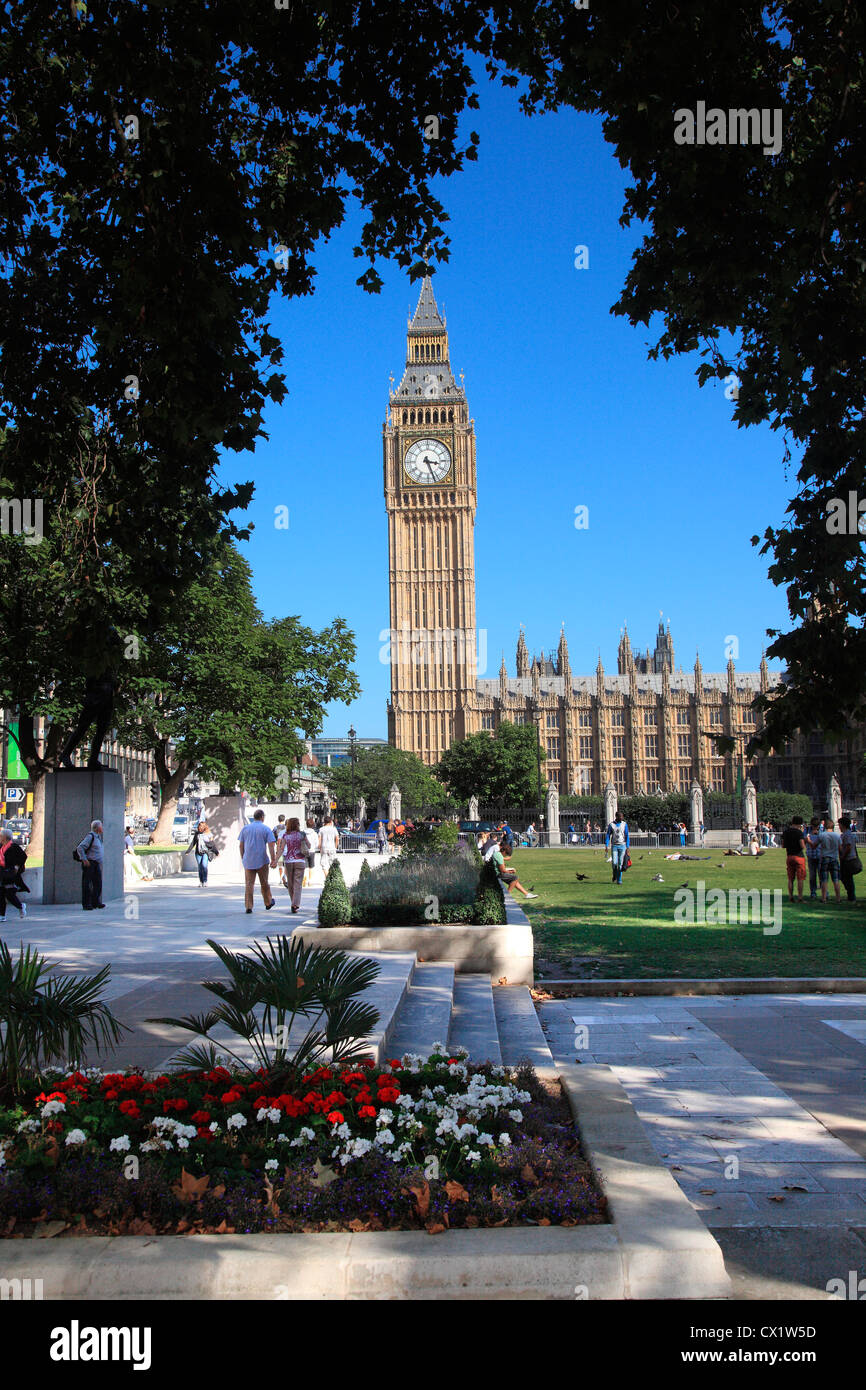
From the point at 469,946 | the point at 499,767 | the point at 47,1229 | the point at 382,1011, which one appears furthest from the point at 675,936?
the point at 499,767

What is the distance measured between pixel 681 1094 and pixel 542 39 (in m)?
8.12

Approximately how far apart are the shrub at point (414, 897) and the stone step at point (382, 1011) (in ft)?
3.19

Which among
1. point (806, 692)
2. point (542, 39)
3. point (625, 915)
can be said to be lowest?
point (625, 915)

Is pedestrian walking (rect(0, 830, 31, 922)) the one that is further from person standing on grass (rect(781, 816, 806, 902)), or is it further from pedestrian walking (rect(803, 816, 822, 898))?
pedestrian walking (rect(803, 816, 822, 898))

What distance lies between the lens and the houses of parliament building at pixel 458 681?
109125 mm

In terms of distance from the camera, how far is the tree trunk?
109ft

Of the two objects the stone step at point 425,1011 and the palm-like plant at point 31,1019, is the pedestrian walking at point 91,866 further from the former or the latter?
the palm-like plant at point 31,1019

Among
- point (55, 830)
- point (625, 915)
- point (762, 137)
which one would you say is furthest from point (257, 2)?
point (625, 915)

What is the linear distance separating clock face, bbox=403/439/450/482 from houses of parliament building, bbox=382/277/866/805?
0.36 ft

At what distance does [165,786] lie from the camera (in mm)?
34312

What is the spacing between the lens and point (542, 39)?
7.89 meters

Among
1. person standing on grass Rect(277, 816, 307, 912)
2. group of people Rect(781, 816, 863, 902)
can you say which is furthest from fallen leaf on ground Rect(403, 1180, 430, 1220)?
group of people Rect(781, 816, 863, 902)
